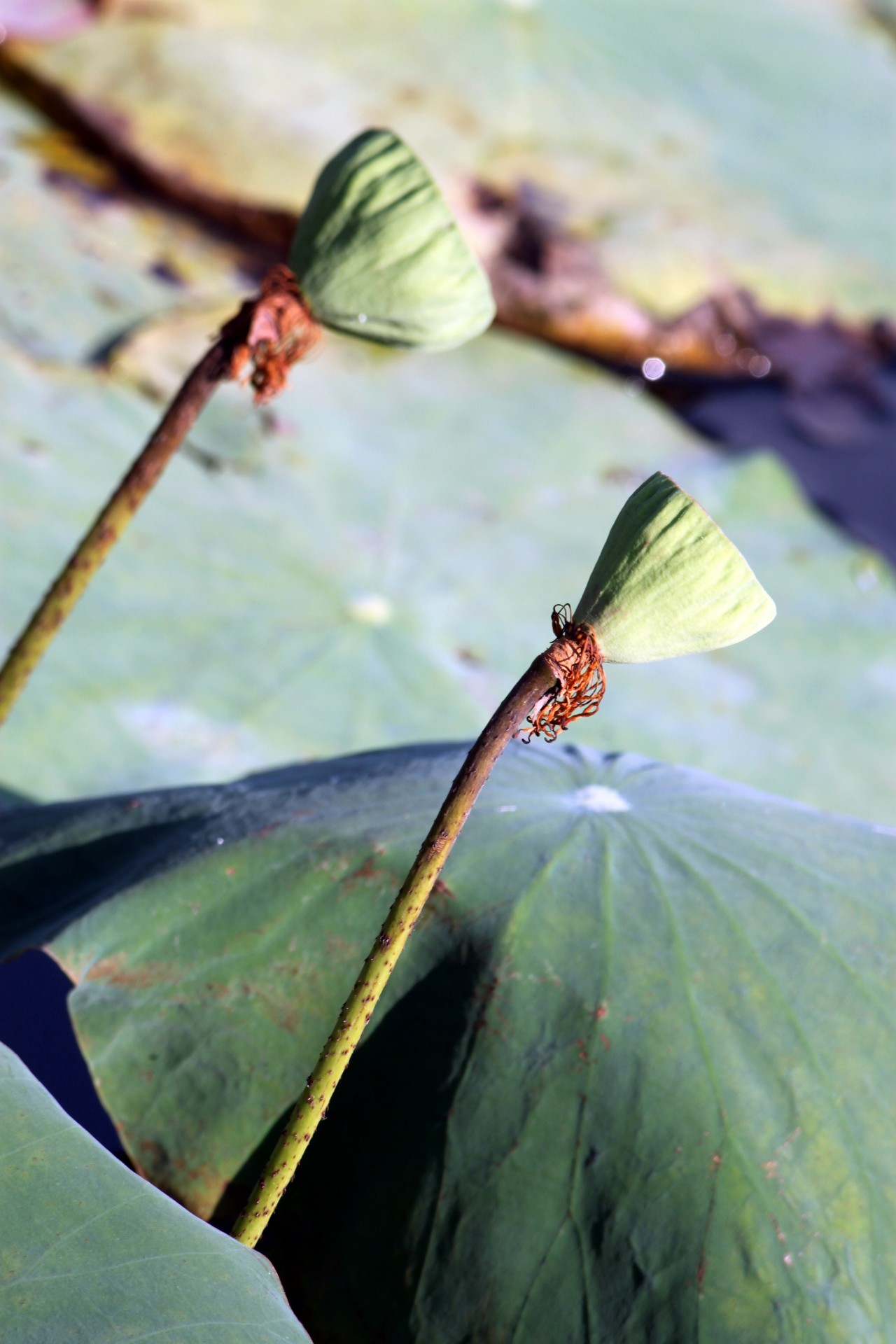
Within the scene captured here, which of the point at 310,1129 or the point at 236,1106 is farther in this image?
the point at 236,1106

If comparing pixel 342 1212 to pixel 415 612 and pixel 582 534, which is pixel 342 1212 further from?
pixel 582 534

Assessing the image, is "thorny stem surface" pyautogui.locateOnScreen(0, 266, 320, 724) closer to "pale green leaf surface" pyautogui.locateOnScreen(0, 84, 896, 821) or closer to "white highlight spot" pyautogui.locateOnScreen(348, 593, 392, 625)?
"pale green leaf surface" pyautogui.locateOnScreen(0, 84, 896, 821)

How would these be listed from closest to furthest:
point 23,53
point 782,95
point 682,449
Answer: point 682,449 < point 23,53 < point 782,95

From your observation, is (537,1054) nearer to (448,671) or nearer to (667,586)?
(667,586)

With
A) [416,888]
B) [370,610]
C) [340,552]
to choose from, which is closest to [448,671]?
[370,610]

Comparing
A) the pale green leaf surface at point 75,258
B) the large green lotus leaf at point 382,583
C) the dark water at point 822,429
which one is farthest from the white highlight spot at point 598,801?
the dark water at point 822,429

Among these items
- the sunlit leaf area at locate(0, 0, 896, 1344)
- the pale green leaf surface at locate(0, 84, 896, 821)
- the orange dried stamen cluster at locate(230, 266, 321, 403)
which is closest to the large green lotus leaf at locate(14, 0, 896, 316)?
the sunlit leaf area at locate(0, 0, 896, 1344)

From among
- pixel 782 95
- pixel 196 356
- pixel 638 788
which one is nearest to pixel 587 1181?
pixel 638 788
